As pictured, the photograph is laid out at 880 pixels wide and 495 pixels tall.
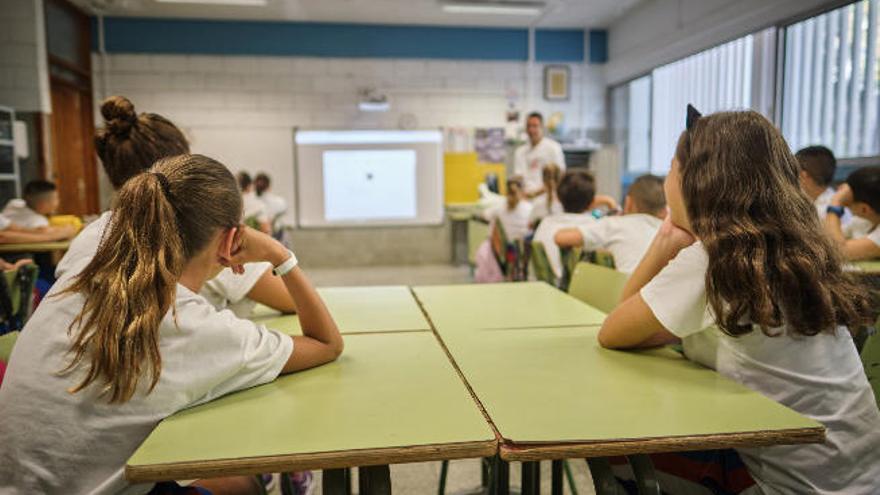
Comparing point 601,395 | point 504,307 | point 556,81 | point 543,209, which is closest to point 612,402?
point 601,395

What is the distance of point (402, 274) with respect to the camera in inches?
305

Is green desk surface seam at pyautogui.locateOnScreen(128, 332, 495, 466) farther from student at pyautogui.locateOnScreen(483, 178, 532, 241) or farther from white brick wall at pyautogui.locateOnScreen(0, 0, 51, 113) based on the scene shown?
white brick wall at pyautogui.locateOnScreen(0, 0, 51, 113)

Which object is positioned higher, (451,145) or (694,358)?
(451,145)

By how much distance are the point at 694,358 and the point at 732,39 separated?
5.52m

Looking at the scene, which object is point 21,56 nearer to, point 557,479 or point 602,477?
point 557,479

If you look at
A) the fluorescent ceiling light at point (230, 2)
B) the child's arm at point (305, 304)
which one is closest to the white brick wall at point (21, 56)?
the fluorescent ceiling light at point (230, 2)

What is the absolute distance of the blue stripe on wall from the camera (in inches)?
314

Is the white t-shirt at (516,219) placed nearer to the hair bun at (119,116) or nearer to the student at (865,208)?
the student at (865,208)

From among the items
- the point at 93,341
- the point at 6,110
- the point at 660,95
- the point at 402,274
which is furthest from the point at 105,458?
the point at 660,95

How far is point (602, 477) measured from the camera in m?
1.05

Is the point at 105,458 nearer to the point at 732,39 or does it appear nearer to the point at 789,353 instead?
the point at 789,353

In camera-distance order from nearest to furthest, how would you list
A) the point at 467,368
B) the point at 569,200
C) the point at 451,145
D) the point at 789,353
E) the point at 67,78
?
the point at 789,353, the point at 467,368, the point at 569,200, the point at 67,78, the point at 451,145

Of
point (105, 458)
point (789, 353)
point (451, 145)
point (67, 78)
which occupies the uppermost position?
point (67, 78)

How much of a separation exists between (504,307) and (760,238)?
91cm
